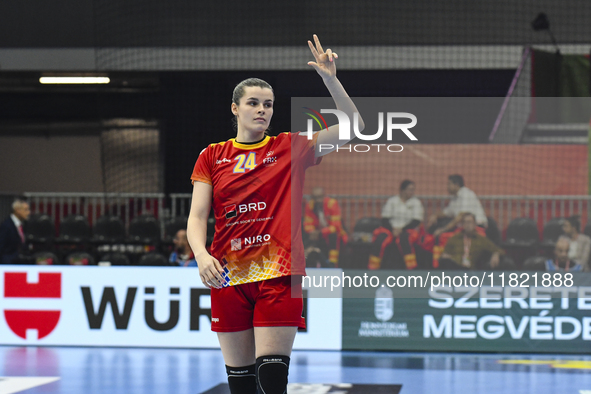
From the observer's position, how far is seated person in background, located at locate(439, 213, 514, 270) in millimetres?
7348

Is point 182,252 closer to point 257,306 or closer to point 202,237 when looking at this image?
point 202,237

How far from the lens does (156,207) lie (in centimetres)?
1213

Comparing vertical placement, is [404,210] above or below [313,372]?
above

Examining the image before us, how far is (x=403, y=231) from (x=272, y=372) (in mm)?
4775

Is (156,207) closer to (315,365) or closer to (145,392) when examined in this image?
(315,365)

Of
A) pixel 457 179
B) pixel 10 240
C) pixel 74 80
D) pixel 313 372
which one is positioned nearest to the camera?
pixel 313 372

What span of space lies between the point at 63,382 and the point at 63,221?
6198mm

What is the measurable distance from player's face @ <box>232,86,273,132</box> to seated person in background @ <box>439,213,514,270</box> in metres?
4.62

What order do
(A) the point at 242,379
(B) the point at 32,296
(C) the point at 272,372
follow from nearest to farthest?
(C) the point at 272,372 < (A) the point at 242,379 < (B) the point at 32,296

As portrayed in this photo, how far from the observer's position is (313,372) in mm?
6137

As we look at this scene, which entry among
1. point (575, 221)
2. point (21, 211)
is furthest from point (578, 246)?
point (21, 211)

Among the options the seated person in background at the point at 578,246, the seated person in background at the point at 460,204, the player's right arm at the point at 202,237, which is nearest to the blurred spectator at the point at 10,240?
the seated person in background at the point at 460,204

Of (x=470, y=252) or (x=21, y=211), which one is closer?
(x=470, y=252)

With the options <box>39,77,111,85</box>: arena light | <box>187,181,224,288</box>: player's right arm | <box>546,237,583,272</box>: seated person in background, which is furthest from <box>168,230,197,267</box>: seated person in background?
<box>39,77,111,85</box>: arena light
